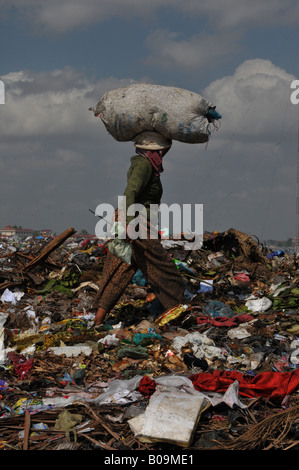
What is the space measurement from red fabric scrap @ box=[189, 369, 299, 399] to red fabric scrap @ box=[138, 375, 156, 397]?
30 cm

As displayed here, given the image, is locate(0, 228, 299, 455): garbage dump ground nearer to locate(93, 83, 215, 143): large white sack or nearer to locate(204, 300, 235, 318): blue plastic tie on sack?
locate(204, 300, 235, 318): blue plastic tie on sack

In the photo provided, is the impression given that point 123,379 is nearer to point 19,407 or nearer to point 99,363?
point 99,363

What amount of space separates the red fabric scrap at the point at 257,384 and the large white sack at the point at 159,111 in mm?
2655

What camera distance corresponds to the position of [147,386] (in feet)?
13.0

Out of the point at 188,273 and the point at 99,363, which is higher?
the point at 188,273

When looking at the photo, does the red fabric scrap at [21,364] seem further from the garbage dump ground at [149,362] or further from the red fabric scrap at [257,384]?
the red fabric scrap at [257,384]

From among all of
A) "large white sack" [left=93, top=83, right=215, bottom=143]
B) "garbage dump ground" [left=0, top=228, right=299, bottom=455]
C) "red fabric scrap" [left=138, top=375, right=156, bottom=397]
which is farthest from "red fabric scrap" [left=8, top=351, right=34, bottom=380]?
"large white sack" [left=93, top=83, right=215, bottom=143]

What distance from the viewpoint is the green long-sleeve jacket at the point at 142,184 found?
18.6 feet

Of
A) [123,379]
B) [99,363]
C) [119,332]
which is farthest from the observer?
[119,332]

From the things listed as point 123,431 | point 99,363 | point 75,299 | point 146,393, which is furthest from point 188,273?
point 123,431

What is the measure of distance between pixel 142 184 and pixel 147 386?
2443 mm

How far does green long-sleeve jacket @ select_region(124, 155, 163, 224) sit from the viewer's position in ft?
18.6
